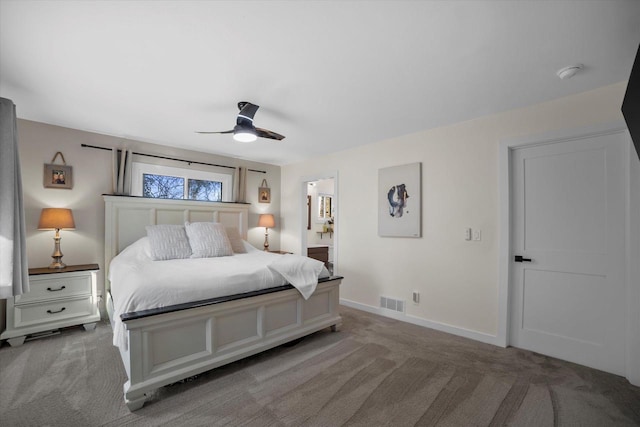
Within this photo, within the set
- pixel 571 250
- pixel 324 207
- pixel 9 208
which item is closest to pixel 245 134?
pixel 9 208

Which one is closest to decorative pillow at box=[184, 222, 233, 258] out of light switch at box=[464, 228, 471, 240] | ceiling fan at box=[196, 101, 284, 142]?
ceiling fan at box=[196, 101, 284, 142]

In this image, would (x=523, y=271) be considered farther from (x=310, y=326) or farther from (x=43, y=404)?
(x=43, y=404)

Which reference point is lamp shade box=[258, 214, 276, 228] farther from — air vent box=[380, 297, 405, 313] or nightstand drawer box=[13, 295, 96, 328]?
nightstand drawer box=[13, 295, 96, 328]

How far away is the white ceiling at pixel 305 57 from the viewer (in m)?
1.52

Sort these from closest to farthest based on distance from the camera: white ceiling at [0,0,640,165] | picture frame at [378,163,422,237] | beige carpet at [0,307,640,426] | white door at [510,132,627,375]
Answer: white ceiling at [0,0,640,165]
beige carpet at [0,307,640,426]
white door at [510,132,627,375]
picture frame at [378,163,422,237]

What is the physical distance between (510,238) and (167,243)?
3863mm

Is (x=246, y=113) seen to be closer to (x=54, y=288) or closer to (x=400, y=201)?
(x=400, y=201)

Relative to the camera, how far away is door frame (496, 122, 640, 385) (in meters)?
2.13

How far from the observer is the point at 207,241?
3.57 meters

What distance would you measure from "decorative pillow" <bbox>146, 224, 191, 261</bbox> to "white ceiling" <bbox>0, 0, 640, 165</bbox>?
1356 mm

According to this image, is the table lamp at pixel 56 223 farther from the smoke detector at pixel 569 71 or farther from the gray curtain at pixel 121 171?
the smoke detector at pixel 569 71

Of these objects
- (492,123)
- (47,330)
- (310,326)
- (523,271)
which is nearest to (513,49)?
(492,123)

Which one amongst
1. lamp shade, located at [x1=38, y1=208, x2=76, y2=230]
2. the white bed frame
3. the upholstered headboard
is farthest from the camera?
the upholstered headboard

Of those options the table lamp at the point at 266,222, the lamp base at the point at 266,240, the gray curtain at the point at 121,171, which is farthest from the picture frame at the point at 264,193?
the gray curtain at the point at 121,171
